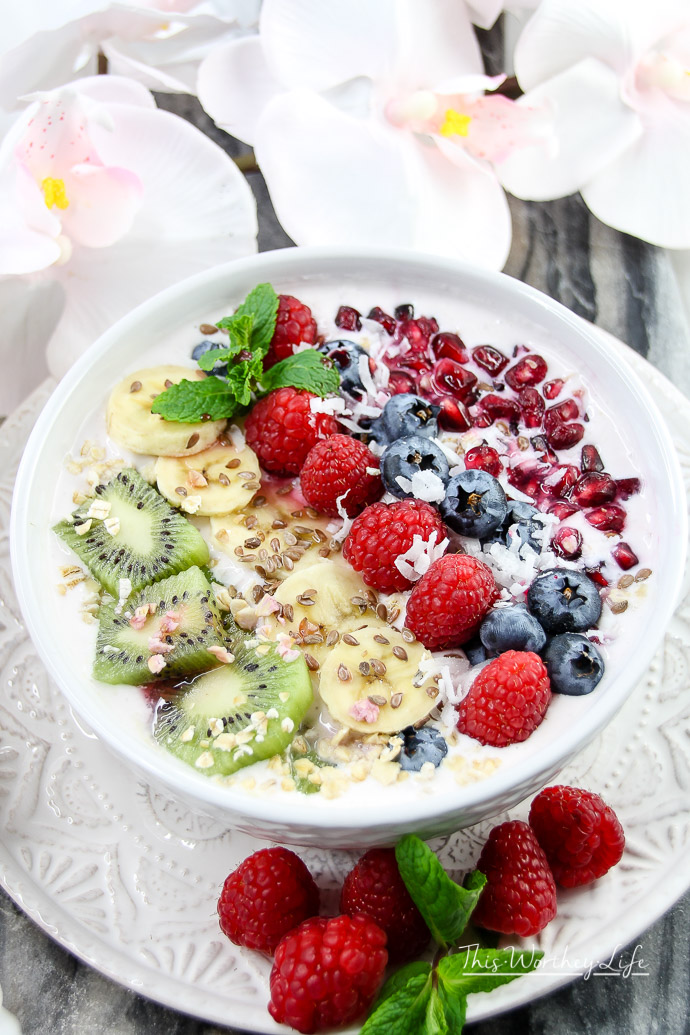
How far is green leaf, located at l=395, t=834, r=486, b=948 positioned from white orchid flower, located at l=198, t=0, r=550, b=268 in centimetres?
135

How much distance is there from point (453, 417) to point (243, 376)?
410mm

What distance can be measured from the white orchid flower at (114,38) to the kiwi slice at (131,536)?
1.00 meters

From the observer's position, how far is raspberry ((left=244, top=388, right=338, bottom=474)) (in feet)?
6.04

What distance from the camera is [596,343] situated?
194 cm

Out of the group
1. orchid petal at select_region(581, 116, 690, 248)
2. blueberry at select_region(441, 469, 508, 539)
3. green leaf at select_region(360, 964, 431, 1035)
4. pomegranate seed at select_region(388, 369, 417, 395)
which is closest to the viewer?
green leaf at select_region(360, 964, 431, 1035)

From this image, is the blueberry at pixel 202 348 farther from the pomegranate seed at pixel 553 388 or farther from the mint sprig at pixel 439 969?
the mint sprig at pixel 439 969

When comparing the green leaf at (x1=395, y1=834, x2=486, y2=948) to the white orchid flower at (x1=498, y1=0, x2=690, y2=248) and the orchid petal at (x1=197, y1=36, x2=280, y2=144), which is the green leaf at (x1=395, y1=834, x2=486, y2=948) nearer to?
the white orchid flower at (x1=498, y1=0, x2=690, y2=248)

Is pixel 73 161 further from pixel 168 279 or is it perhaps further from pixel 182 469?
pixel 182 469

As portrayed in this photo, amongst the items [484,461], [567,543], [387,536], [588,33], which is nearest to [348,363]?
[484,461]

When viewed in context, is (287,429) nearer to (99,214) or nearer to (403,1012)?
(99,214)

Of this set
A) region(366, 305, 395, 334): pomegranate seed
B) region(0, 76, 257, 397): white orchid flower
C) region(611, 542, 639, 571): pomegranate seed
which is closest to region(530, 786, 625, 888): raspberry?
region(611, 542, 639, 571): pomegranate seed

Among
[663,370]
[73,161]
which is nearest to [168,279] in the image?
[73,161]

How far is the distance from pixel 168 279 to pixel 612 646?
1.35 meters

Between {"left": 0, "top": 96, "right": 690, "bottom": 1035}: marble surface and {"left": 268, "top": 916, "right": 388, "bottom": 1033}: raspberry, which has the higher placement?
{"left": 268, "top": 916, "right": 388, "bottom": 1033}: raspberry
